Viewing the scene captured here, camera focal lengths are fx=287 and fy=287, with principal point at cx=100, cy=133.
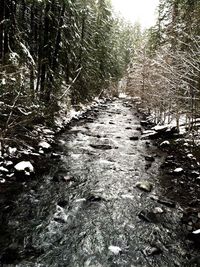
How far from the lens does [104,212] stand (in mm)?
7699

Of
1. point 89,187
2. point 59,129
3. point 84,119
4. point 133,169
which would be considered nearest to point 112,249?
point 89,187

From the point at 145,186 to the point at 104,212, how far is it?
226cm

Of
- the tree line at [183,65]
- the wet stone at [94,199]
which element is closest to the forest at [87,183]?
the wet stone at [94,199]

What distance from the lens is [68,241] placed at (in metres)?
6.30

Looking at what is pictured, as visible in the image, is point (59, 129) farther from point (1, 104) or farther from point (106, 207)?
point (106, 207)

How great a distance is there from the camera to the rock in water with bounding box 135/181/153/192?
9.31 meters

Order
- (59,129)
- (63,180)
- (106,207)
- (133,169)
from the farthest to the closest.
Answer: (59,129), (133,169), (63,180), (106,207)

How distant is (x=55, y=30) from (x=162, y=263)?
595 inches

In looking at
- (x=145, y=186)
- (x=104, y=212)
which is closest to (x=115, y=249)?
(x=104, y=212)

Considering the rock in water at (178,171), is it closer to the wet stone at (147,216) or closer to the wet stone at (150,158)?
the wet stone at (150,158)

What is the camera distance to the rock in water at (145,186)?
931 cm

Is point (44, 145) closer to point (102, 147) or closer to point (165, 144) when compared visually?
point (102, 147)

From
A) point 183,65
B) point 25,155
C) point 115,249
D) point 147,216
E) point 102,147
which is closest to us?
point 115,249

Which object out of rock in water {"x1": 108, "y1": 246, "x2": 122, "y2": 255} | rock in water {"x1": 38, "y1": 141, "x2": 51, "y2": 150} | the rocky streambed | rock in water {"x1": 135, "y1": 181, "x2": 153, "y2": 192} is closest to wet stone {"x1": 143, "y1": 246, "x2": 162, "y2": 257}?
the rocky streambed
